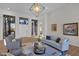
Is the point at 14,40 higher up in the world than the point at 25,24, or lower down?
lower down

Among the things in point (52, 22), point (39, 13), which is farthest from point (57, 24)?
point (39, 13)

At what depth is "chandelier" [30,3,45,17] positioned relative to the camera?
7.53 ft

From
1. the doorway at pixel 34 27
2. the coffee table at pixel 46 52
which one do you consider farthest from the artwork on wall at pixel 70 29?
the doorway at pixel 34 27

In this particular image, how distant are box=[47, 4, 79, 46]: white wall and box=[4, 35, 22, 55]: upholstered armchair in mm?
674

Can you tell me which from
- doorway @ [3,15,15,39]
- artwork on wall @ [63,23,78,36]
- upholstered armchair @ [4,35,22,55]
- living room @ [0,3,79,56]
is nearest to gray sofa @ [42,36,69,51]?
living room @ [0,3,79,56]

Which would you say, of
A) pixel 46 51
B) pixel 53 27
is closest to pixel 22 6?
pixel 53 27

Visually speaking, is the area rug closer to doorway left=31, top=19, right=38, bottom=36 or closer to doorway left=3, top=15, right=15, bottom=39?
doorway left=31, top=19, right=38, bottom=36

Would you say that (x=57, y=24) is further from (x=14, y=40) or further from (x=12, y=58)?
(x=12, y=58)

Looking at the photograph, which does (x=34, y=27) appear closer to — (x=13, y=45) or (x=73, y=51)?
(x=13, y=45)

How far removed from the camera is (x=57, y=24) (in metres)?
2.43

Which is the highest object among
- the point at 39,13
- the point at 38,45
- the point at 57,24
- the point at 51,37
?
the point at 39,13

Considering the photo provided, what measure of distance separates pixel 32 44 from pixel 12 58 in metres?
0.47

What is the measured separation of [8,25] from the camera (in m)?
2.32

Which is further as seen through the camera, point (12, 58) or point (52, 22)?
point (52, 22)
